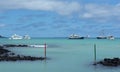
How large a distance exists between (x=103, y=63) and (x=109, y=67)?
9.47ft

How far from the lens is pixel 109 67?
44781mm

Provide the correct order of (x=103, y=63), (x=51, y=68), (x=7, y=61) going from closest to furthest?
(x=51, y=68), (x=103, y=63), (x=7, y=61)

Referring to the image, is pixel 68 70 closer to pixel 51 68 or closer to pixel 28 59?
pixel 51 68

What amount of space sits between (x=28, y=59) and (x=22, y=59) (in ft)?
2.98

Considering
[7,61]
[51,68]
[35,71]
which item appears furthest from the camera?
[7,61]

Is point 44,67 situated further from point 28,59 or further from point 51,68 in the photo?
point 28,59

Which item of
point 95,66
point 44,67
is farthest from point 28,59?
point 95,66

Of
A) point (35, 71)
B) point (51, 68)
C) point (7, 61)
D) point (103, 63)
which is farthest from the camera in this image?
point (7, 61)

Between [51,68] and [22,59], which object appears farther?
[22,59]

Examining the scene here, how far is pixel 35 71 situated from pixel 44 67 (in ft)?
14.3

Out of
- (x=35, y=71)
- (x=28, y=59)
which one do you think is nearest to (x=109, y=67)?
(x=35, y=71)

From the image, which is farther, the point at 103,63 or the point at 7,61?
the point at 7,61

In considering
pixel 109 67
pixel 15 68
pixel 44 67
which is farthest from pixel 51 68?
pixel 109 67

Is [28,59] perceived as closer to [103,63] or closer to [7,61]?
[7,61]
